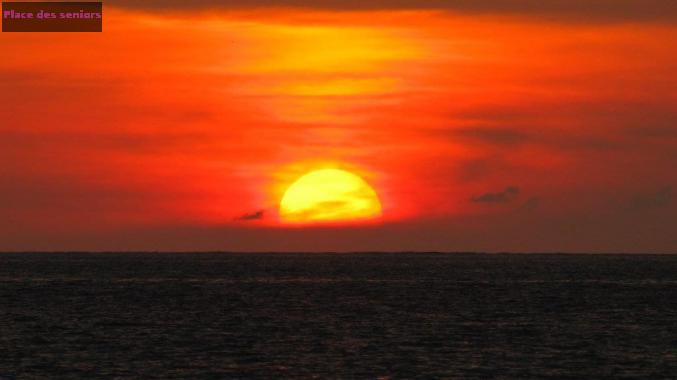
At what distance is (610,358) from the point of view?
70.7 metres

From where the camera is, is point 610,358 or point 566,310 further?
point 566,310

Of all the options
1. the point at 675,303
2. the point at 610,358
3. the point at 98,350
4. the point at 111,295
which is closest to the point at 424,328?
the point at 610,358

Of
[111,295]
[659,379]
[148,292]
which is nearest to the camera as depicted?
[659,379]

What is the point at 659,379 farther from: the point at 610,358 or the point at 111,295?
the point at 111,295

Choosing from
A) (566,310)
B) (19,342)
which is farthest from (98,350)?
(566,310)

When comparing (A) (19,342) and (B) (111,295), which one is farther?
(B) (111,295)

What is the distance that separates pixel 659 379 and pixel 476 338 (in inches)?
877

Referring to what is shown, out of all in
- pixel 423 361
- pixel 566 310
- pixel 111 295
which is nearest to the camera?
pixel 423 361

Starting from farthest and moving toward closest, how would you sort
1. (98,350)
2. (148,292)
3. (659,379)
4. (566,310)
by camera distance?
(148,292) → (566,310) → (98,350) → (659,379)

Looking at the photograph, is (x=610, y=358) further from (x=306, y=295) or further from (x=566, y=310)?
(x=306, y=295)

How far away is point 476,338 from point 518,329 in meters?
10.3

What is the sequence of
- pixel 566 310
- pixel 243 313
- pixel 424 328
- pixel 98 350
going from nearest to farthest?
pixel 98 350, pixel 424 328, pixel 243 313, pixel 566 310

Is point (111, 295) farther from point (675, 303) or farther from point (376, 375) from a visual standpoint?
point (376, 375)

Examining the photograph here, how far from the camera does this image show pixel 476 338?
8225 cm
